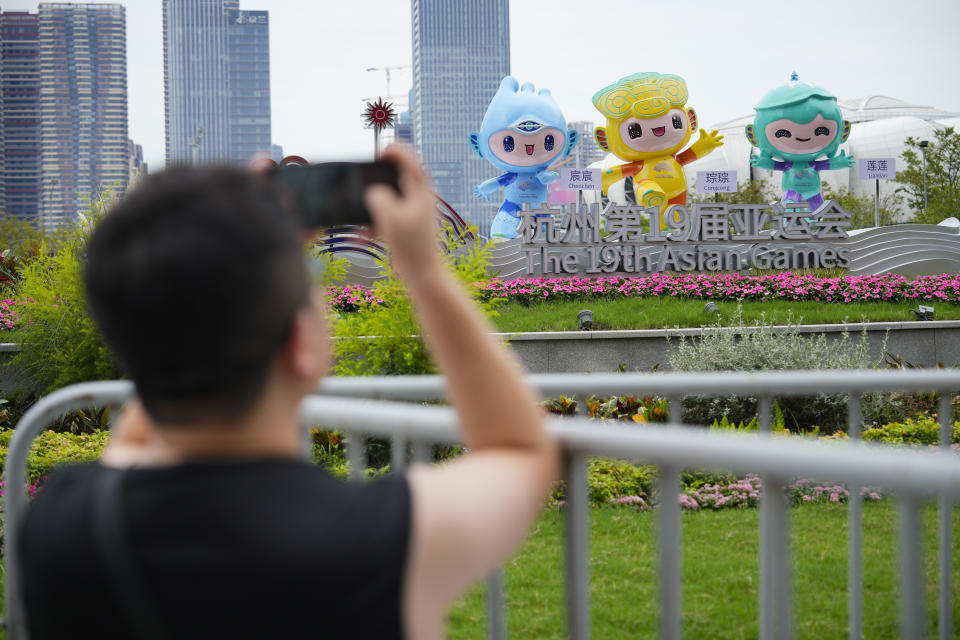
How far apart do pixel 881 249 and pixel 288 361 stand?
19260mm

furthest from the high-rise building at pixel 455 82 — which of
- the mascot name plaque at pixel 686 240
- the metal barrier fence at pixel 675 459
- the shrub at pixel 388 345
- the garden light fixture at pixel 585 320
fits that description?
the metal barrier fence at pixel 675 459

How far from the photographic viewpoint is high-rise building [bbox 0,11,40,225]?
4931 inches

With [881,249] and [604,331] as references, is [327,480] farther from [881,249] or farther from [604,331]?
[881,249]

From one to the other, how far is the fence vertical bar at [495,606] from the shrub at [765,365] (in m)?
5.61

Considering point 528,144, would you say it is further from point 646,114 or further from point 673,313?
point 673,313

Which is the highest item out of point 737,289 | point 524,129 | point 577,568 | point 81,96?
point 81,96

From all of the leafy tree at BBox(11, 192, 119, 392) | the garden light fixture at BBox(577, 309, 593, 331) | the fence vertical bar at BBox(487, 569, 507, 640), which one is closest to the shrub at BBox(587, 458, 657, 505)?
the fence vertical bar at BBox(487, 569, 507, 640)

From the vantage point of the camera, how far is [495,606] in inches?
54.9

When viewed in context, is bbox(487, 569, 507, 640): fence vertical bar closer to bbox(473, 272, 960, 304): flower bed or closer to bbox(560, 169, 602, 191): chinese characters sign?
bbox(473, 272, 960, 304): flower bed

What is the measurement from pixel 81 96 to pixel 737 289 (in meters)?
146

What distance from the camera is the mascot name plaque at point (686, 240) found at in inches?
650

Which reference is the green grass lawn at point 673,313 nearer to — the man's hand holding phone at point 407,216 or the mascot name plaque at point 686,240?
the mascot name plaque at point 686,240

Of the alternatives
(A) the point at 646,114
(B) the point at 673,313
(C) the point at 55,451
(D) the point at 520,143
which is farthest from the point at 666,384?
(D) the point at 520,143

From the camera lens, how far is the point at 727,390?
6.65 feet
